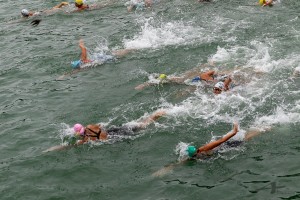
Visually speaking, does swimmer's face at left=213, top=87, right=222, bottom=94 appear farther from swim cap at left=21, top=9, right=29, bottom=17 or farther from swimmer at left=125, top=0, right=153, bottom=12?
swim cap at left=21, top=9, right=29, bottom=17

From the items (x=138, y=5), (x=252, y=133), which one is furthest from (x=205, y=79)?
(x=138, y=5)

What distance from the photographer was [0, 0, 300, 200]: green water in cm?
1159

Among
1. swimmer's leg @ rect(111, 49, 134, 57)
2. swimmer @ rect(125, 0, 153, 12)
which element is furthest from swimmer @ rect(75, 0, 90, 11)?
swimmer's leg @ rect(111, 49, 134, 57)

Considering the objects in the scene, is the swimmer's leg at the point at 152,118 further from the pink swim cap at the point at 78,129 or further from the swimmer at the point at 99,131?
the pink swim cap at the point at 78,129

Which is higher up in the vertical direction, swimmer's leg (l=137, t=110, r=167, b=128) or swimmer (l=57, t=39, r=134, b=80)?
swimmer (l=57, t=39, r=134, b=80)

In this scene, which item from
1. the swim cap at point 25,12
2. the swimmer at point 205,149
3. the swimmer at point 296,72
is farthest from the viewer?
the swim cap at point 25,12

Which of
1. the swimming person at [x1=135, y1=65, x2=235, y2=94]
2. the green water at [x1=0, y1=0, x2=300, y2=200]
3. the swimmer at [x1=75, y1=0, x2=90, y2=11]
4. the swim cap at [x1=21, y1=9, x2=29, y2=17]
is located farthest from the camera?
the swim cap at [x1=21, y1=9, x2=29, y2=17]

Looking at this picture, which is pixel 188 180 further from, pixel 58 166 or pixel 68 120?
pixel 68 120

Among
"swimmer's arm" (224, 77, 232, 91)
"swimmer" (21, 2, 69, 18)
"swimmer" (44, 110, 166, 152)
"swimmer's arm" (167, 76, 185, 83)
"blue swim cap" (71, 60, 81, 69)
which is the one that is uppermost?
"swimmer" (21, 2, 69, 18)

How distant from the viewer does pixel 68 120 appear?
14.8 meters

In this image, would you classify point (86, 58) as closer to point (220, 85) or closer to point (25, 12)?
point (220, 85)

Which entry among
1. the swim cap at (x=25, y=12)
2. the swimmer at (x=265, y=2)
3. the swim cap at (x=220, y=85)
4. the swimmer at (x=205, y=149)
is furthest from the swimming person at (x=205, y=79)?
the swim cap at (x=25, y=12)

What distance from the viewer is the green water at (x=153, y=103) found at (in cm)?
1159

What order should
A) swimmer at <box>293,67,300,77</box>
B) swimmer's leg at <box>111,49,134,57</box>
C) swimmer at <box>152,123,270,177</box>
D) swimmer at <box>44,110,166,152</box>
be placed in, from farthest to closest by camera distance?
swimmer's leg at <box>111,49,134,57</box> → swimmer at <box>293,67,300,77</box> → swimmer at <box>44,110,166,152</box> → swimmer at <box>152,123,270,177</box>
